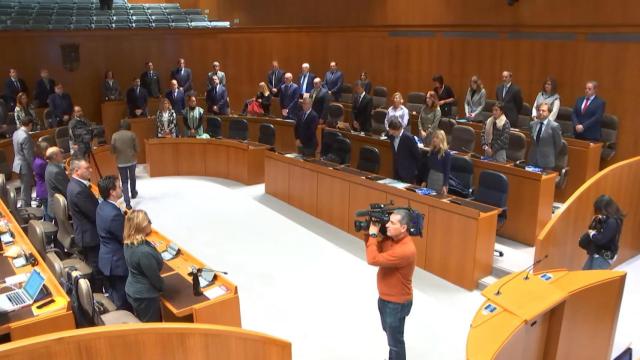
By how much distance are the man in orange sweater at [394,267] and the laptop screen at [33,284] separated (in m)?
2.58

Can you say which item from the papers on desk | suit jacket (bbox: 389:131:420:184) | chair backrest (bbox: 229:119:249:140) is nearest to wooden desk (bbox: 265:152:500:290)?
suit jacket (bbox: 389:131:420:184)

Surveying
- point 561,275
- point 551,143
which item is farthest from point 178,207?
point 561,275

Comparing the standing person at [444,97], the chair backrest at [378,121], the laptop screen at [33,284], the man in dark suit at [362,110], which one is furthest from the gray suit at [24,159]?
the standing person at [444,97]

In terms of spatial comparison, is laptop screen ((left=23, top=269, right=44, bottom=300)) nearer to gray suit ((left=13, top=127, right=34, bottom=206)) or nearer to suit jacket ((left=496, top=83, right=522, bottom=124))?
gray suit ((left=13, top=127, right=34, bottom=206))

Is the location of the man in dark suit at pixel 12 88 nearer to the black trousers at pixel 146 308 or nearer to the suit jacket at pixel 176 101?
the suit jacket at pixel 176 101

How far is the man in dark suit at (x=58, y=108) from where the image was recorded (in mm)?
11695

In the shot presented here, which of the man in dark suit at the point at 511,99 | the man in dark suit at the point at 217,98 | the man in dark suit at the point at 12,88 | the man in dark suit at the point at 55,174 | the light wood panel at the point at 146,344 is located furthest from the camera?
the man in dark suit at the point at 217,98

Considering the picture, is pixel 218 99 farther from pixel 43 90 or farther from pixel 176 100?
pixel 43 90

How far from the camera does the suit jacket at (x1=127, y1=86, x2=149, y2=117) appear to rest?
1236cm

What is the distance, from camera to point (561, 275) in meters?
4.47

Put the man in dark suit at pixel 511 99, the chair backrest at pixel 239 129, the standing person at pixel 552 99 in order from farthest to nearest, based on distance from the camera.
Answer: the chair backrest at pixel 239 129, the man in dark suit at pixel 511 99, the standing person at pixel 552 99

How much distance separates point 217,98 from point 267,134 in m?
1.91

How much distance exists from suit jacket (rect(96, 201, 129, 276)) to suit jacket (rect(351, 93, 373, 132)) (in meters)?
5.74

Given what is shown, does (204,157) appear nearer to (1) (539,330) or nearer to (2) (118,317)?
(2) (118,317)
